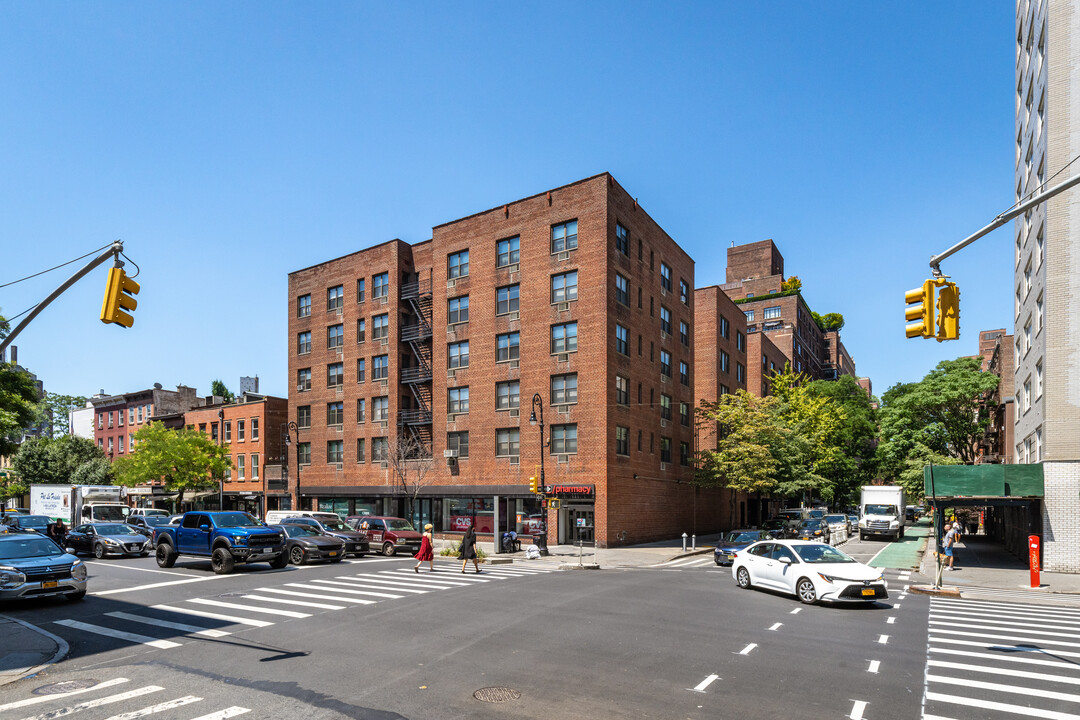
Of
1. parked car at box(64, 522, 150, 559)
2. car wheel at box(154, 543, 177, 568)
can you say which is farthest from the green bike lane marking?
parked car at box(64, 522, 150, 559)

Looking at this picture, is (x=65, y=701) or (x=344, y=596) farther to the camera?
(x=344, y=596)

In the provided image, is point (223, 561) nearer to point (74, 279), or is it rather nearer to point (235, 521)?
point (235, 521)

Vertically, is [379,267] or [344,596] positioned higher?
[379,267]

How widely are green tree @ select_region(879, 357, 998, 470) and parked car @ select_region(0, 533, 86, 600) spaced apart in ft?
185

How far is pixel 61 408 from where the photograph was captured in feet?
301

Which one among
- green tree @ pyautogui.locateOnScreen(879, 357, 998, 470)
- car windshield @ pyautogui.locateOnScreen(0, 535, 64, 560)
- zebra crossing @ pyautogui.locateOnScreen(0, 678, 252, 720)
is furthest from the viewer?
green tree @ pyautogui.locateOnScreen(879, 357, 998, 470)

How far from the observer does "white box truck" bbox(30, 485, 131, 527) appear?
39844 mm

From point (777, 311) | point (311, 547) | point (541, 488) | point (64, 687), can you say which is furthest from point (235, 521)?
point (777, 311)

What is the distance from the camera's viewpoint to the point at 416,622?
1498 centimetres

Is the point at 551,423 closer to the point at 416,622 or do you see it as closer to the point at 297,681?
the point at 416,622

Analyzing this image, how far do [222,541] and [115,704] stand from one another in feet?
51.6

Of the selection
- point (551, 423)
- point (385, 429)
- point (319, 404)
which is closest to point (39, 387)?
point (319, 404)

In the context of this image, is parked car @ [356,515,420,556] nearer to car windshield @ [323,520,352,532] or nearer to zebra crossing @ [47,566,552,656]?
car windshield @ [323,520,352,532]

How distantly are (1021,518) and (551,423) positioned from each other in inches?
923
